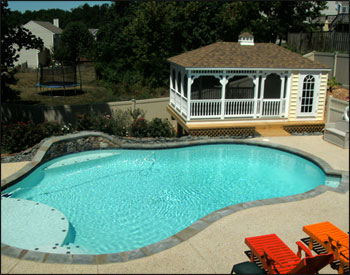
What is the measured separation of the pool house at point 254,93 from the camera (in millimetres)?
17328

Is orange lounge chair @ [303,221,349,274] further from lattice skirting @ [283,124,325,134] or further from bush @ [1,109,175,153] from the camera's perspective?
bush @ [1,109,175,153]

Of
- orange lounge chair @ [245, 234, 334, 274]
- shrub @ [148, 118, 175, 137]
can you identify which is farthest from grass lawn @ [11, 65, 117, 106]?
orange lounge chair @ [245, 234, 334, 274]

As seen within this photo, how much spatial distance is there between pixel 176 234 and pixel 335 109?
1242 cm

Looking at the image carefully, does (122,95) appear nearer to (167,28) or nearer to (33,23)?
(167,28)

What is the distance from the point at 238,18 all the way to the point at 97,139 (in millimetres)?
19589

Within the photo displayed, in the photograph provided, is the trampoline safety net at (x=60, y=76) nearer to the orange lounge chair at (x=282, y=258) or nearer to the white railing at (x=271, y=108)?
the white railing at (x=271, y=108)

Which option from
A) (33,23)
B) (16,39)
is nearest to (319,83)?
(16,39)

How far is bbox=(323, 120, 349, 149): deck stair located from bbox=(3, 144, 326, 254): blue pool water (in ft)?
7.16

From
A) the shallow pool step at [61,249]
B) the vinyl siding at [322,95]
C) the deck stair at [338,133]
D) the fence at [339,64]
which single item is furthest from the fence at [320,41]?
the shallow pool step at [61,249]

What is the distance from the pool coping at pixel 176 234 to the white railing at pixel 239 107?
5.30 feet

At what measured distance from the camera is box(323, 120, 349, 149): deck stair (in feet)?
49.8

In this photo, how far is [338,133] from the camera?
613 inches

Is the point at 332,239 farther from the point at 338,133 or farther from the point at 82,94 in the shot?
the point at 82,94

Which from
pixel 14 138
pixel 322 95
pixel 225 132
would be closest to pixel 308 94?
pixel 322 95
